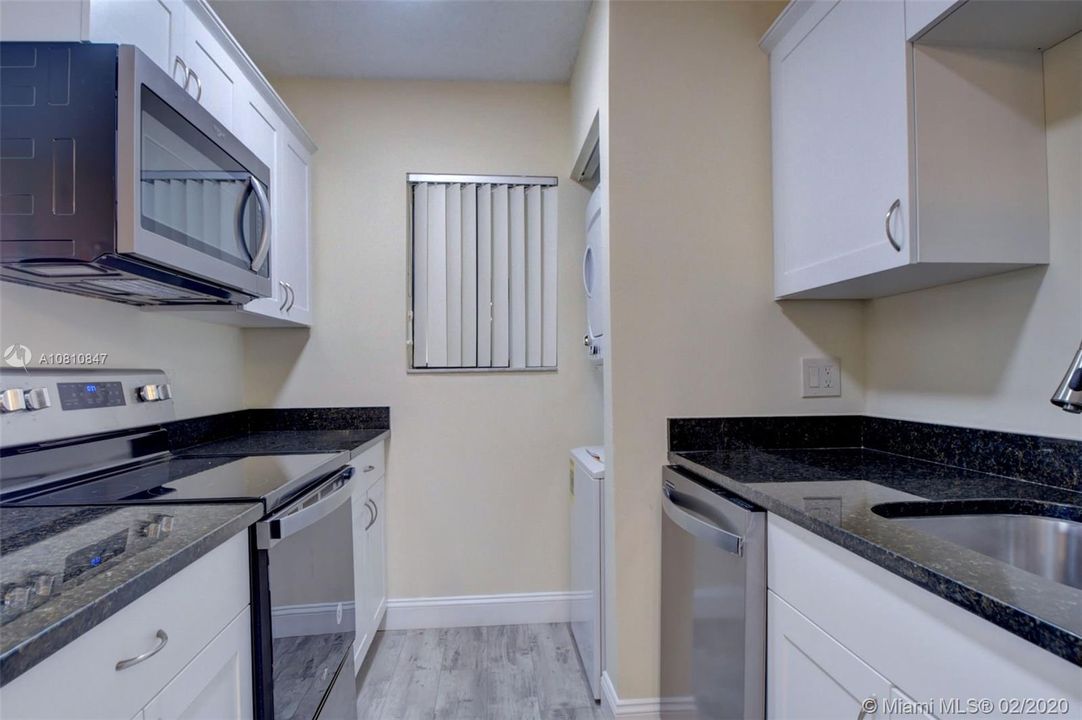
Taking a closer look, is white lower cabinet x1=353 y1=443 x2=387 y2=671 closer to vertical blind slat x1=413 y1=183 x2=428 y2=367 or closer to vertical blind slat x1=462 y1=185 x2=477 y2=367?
vertical blind slat x1=413 y1=183 x2=428 y2=367

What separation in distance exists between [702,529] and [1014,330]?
865mm

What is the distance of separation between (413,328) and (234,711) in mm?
1693

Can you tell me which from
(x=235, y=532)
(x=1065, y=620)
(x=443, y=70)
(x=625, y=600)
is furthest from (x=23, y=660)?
(x=443, y=70)

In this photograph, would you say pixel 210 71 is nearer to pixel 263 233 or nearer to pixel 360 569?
pixel 263 233

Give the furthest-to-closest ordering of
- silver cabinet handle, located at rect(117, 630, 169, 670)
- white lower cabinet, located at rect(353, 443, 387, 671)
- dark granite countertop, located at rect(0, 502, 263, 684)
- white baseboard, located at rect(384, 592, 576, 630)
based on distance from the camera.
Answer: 1. white baseboard, located at rect(384, 592, 576, 630)
2. white lower cabinet, located at rect(353, 443, 387, 671)
3. silver cabinet handle, located at rect(117, 630, 169, 670)
4. dark granite countertop, located at rect(0, 502, 263, 684)

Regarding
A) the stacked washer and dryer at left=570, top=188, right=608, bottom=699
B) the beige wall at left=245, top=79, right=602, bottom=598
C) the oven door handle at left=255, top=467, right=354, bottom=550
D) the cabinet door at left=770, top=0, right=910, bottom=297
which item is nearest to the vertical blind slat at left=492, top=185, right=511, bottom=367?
the beige wall at left=245, top=79, right=602, bottom=598

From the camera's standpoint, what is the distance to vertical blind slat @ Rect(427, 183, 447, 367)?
2.46 m

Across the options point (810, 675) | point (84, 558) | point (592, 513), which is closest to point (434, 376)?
point (592, 513)

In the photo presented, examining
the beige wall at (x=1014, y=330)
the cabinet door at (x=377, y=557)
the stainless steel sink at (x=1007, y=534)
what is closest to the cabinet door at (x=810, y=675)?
the stainless steel sink at (x=1007, y=534)

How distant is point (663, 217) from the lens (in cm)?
166

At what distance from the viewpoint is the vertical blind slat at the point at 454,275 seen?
2.47 meters

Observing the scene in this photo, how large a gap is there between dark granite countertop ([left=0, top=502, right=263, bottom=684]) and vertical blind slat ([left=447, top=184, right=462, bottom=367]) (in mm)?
1452

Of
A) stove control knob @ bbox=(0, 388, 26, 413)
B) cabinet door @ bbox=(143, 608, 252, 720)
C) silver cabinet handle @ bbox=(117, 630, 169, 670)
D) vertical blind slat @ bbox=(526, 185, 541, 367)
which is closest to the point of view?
silver cabinet handle @ bbox=(117, 630, 169, 670)

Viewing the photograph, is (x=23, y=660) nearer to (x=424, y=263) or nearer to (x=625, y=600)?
(x=625, y=600)
